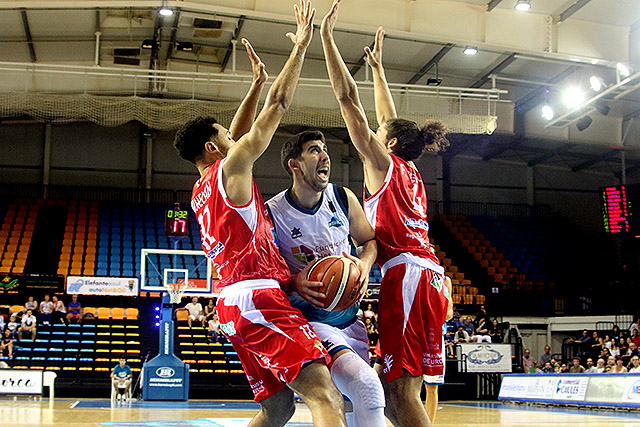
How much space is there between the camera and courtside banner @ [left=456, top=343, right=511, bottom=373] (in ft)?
61.0

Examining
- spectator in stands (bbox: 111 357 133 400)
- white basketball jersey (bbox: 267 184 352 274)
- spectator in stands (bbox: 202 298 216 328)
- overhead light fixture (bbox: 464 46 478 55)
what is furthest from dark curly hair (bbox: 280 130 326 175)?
spectator in stands (bbox: 202 298 216 328)

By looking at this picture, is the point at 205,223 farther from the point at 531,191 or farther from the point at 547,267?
the point at 531,191

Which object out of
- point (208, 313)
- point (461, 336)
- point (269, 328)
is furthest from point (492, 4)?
point (269, 328)

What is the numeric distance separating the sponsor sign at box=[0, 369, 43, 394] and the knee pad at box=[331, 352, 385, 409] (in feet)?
44.6

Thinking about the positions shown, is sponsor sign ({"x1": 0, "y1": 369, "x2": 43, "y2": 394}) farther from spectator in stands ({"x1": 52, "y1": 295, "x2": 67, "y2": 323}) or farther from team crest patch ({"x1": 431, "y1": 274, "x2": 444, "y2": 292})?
team crest patch ({"x1": 431, "y1": 274, "x2": 444, "y2": 292})

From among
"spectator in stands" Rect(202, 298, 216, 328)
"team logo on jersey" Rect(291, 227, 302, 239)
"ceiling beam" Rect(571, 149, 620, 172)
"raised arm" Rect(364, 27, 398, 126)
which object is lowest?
"spectator in stands" Rect(202, 298, 216, 328)

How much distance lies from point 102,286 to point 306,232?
674 inches

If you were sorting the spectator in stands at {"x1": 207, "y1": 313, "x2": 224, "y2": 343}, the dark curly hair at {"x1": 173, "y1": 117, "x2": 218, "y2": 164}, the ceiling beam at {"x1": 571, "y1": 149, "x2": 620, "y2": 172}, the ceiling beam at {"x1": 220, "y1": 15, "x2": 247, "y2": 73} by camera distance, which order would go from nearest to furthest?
the dark curly hair at {"x1": 173, "y1": 117, "x2": 218, "y2": 164} → the spectator in stands at {"x1": 207, "y1": 313, "x2": 224, "y2": 343} → the ceiling beam at {"x1": 220, "y1": 15, "x2": 247, "y2": 73} → the ceiling beam at {"x1": 571, "y1": 149, "x2": 620, "y2": 172}


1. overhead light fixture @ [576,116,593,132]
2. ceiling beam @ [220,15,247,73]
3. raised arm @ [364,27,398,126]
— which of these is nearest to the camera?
raised arm @ [364,27,398,126]

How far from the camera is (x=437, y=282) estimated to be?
5.06m

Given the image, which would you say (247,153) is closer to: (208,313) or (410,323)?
(410,323)

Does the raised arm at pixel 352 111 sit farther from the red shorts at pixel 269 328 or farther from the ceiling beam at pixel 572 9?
the ceiling beam at pixel 572 9

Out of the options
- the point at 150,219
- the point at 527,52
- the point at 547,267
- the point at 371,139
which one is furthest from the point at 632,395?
the point at 150,219

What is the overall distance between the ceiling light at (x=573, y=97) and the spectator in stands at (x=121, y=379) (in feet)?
43.4
